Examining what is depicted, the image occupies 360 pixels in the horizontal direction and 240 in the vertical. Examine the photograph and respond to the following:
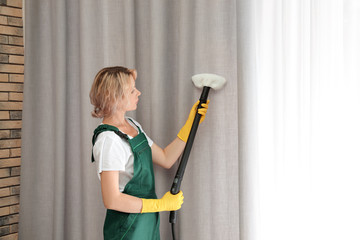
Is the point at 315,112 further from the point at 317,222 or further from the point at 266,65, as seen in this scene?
the point at 317,222

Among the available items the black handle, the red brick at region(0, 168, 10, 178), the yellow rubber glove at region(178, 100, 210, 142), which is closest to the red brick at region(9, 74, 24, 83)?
the red brick at region(0, 168, 10, 178)

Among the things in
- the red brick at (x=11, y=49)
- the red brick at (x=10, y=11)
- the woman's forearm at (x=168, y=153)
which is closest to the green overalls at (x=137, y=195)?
the woman's forearm at (x=168, y=153)

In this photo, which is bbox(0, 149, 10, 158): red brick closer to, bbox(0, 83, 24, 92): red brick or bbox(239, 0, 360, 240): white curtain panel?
bbox(0, 83, 24, 92): red brick

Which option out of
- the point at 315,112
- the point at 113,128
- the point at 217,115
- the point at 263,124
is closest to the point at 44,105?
the point at 113,128

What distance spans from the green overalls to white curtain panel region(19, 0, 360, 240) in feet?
0.76

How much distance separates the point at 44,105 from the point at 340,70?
5.95ft

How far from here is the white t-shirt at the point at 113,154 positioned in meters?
1.57

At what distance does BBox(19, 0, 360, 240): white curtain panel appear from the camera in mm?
1466

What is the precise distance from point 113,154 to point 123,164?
0.06 meters

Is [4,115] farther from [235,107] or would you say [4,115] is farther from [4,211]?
[235,107]

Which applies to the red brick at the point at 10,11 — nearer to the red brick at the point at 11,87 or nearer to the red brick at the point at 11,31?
the red brick at the point at 11,31

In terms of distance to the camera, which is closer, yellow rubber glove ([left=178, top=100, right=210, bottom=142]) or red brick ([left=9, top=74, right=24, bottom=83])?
yellow rubber glove ([left=178, top=100, right=210, bottom=142])

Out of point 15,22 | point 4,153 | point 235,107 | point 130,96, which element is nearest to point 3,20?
point 15,22

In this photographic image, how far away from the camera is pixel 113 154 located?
5.18 feet
